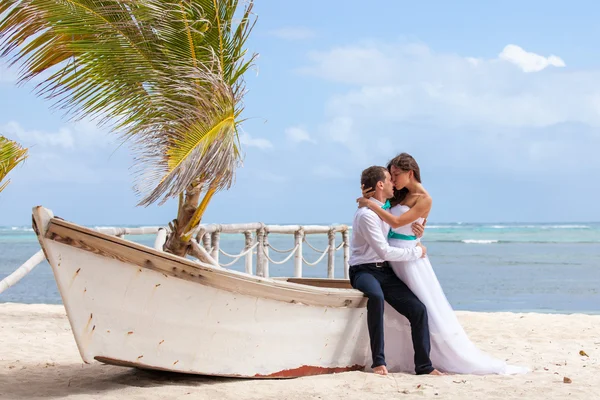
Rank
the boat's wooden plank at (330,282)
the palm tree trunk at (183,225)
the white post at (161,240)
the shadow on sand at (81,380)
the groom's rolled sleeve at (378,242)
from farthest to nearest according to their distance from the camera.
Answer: the white post at (161,240) < the palm tree trunk at (183,225) < the boat's wooden plank at (330,282) < the groom's rolled sleeve at (378,242) < the shadow on sand at (81,380)

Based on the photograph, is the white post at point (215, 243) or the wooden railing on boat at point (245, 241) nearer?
the wooden railing on boat at point (245, 241)

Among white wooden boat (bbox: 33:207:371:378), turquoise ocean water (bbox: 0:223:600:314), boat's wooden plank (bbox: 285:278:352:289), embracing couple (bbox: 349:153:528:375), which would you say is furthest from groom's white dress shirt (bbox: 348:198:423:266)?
turquoise ocean water (bbox: 0:223:600:314)

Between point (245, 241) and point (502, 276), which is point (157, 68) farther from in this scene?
point (502, 276)

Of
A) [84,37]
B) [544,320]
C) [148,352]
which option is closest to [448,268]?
[544,320]

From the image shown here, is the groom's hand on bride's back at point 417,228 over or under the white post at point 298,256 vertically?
over

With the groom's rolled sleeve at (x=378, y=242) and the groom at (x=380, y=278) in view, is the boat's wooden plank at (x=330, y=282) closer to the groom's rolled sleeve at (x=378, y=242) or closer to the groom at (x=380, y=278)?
the groom at (x=380, y=278)

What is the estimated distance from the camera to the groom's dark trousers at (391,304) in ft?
18.9

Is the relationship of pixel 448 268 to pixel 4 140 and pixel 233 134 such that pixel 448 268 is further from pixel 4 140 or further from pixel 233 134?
pixel 4 140

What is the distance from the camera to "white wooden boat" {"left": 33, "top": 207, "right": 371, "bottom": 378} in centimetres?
468

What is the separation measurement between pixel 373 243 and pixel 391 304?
0.53 metres

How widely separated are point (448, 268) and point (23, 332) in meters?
17.8

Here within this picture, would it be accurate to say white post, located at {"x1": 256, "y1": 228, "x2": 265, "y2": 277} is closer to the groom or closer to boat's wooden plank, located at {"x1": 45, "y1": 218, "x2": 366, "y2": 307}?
the groom

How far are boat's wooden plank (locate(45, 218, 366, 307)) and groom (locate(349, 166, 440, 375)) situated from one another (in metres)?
0.50

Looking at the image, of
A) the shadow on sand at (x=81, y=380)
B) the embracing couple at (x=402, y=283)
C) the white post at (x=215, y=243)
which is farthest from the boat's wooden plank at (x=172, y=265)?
the white post at (x=215, y=243)
